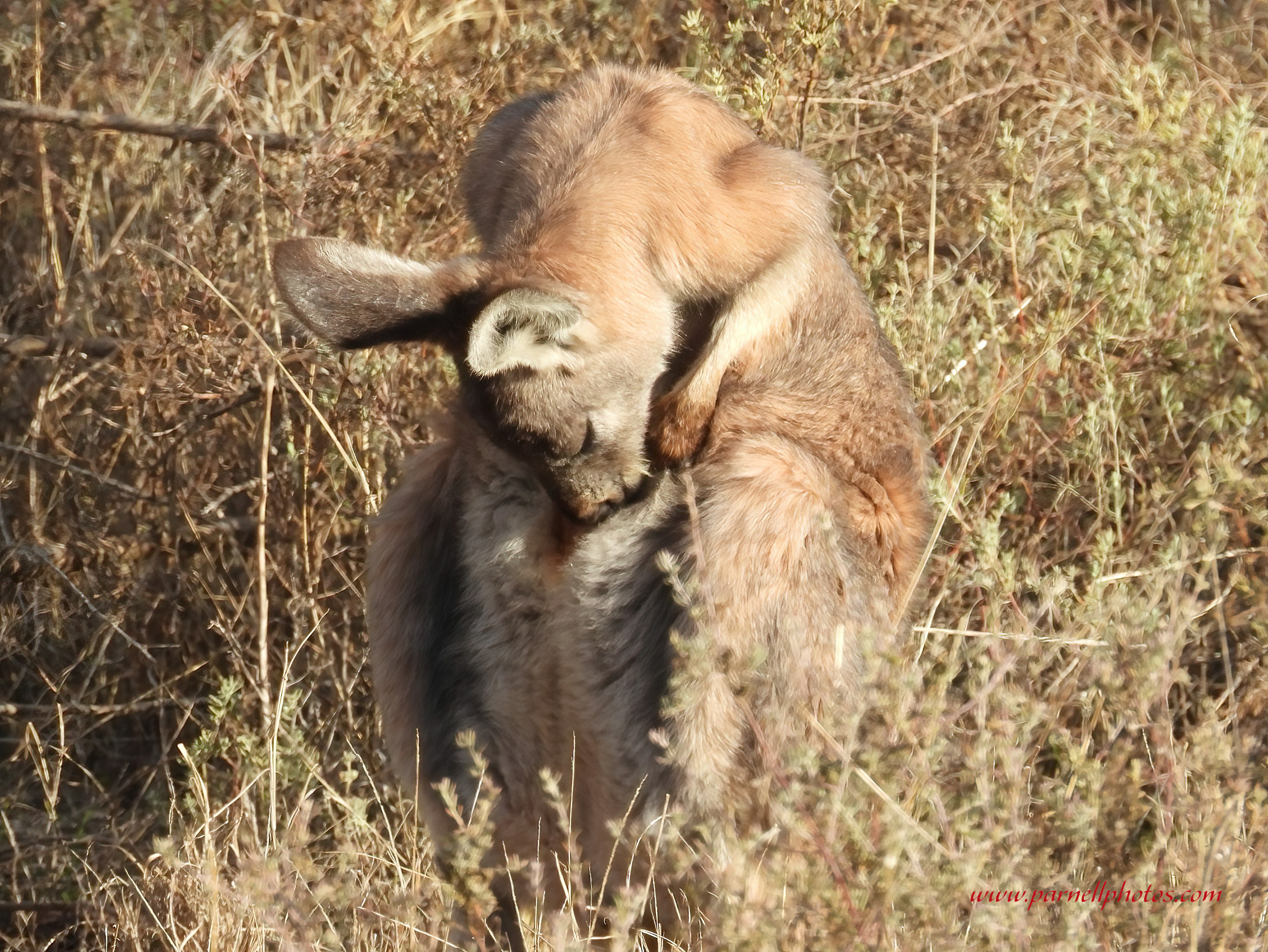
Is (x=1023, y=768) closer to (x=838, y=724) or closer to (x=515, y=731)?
(x=838, y=724)

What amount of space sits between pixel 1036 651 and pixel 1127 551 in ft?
3.99

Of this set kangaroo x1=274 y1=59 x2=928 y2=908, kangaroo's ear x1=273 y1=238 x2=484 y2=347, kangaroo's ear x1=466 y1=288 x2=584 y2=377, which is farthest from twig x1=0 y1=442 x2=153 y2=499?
kangaroo's ear x1=466 y1=288 x2=584 y2=377

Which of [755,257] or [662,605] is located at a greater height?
[755,257]

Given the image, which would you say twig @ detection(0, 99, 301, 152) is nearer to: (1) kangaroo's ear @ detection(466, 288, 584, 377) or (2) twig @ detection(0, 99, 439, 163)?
(2) twig @ detection(0, 99, 439, 163)

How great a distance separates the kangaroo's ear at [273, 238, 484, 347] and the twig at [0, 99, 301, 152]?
2.55 m

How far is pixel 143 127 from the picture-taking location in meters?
6.23

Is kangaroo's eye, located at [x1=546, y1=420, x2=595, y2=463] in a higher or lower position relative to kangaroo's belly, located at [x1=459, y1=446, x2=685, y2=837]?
higher

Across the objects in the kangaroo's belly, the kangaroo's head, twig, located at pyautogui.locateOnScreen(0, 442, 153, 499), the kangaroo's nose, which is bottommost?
twig, located at pyautogui.locateOnScreen(0, 442, 153, 499)

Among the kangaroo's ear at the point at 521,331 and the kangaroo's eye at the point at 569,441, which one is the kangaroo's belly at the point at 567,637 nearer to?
the kangaroo's eye at the point at 569,441

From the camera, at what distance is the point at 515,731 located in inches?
172

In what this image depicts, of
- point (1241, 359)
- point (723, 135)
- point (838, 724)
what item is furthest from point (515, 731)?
point (1241, 359)

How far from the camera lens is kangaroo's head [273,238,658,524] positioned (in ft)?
12.0

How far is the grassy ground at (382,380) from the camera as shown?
530 cm

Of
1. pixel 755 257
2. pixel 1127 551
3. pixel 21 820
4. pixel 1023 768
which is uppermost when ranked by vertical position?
pixel 755 257
